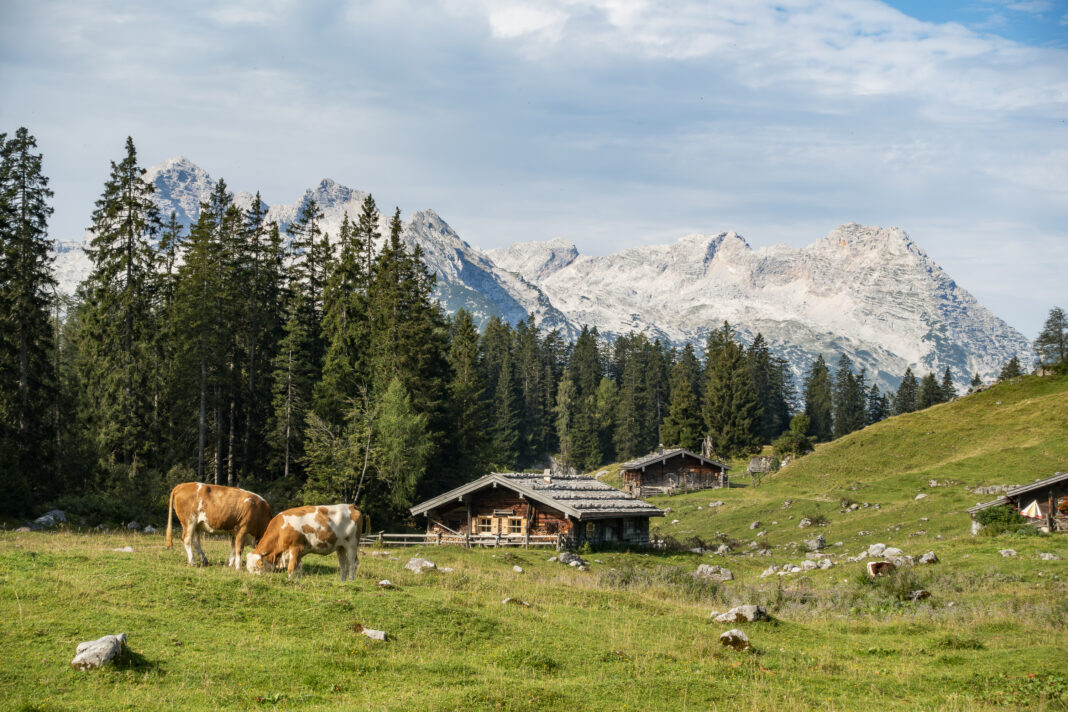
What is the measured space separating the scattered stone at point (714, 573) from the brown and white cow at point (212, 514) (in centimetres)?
2216

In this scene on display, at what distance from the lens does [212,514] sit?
20.0 meters

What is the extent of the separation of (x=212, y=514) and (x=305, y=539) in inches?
101

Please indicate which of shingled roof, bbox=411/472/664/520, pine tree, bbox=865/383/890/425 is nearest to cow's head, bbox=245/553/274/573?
shingled roof, bbox=411/472/664/520

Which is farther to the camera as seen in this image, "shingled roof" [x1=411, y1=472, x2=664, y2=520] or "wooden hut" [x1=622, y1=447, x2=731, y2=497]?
"wooden hut" [x1=622, y1=447, x2=731, y2=497]

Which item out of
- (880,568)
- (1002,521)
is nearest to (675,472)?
(1002,521)

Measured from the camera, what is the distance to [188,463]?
162 feet

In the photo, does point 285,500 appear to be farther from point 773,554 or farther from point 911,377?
point 911,377

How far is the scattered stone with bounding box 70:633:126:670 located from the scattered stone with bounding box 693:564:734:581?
27883 millimetres

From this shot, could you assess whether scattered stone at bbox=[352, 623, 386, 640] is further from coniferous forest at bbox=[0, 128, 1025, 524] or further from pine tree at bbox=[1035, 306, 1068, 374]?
pine tree at bbox=[1035, 306, 1068, 374]

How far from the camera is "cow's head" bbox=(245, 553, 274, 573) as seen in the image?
63.3 ft

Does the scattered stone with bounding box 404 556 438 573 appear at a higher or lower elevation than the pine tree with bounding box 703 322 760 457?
lower

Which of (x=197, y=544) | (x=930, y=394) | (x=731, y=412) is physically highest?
(x=930, y=394)

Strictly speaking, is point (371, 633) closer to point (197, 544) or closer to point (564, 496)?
point (197, 544)

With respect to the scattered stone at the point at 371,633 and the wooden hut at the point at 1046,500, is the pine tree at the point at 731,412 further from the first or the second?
the scattered stone at the point at 371,633
